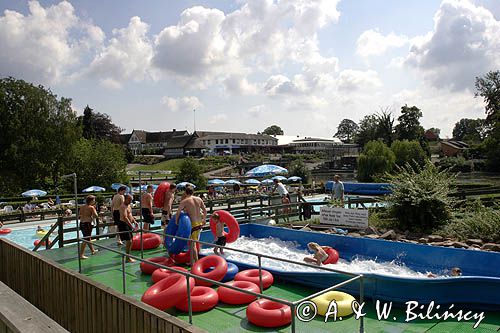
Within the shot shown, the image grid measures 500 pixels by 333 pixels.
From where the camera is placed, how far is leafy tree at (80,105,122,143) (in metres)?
77.8

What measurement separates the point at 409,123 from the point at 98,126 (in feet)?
205

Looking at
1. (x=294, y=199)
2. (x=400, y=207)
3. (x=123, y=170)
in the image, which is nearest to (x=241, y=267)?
(x=400, y=207)

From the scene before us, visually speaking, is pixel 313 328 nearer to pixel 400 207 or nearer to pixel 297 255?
pixel 297 255

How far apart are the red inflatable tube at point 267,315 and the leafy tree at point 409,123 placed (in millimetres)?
80180

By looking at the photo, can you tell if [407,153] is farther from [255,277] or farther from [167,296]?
[167,296]

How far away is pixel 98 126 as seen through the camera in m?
80.1

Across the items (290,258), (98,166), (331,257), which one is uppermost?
(98,166)

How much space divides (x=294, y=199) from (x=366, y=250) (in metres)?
7.66

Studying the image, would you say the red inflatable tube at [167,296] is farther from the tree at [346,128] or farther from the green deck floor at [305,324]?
the tree at [346,128]

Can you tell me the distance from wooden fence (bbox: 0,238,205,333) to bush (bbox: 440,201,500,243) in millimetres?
10076

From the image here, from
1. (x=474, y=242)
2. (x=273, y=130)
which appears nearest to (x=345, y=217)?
(x=474, y=242)

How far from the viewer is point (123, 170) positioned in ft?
124

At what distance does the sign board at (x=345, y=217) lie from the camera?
12.5m

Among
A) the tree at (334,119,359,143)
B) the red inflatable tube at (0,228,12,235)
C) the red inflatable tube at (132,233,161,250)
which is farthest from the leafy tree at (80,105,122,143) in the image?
the tree at (334,119,359,143)
